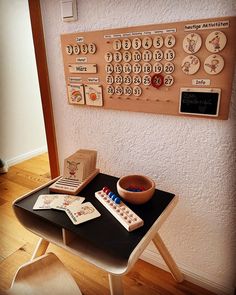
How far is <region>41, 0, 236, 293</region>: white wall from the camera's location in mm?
976

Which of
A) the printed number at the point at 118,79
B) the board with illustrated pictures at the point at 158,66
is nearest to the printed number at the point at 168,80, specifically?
the board with illustrated pictures at the point at 158,66

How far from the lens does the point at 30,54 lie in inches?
99.2

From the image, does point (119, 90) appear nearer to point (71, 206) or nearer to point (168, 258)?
point (71, 206)

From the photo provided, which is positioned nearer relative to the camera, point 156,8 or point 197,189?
point 156,8

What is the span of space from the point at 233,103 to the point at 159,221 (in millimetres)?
508

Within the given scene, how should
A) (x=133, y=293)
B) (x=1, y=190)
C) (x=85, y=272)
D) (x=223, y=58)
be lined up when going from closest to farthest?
(x=223, y=58) → (x=133, y=293) → (x=85, y=272) → (x=1, y=190)

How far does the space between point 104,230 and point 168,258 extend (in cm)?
49

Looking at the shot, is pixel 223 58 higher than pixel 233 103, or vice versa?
pixel 223 58

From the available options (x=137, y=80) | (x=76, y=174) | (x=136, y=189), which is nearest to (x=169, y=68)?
(x=137, y=80)

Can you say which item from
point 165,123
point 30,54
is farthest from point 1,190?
point 165,123

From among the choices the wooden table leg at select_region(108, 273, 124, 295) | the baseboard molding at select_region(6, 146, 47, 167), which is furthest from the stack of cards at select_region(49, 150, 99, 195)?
the baseboard molding at select_region(6, 146, 47, 167)

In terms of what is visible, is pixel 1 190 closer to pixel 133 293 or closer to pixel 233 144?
pixel 133 293

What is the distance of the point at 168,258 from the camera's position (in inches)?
45.6

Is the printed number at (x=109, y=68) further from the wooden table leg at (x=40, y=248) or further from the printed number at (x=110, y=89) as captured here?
the wooden table leg at (x=40, y=248)
